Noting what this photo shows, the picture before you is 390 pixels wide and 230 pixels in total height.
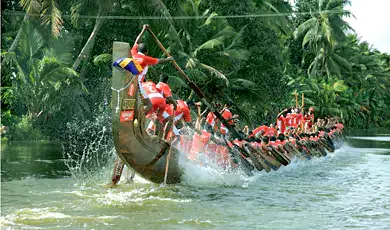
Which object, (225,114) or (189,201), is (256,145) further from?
(189,201)

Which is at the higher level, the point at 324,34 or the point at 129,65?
the point at 324,34

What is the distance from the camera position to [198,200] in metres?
11.2

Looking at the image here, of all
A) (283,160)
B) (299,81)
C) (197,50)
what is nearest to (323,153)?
(283,160)

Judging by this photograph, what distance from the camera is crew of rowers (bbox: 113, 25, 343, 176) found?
437 inches

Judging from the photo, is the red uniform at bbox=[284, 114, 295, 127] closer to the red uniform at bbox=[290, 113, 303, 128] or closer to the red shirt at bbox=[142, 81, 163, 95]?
the red uniform at bbox=[290, 113, 303, 128]

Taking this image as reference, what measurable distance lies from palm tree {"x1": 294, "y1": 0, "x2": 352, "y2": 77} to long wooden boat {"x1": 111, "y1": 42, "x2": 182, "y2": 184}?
31.8 m

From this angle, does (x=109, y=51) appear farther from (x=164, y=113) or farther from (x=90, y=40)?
(x=164, y=113)

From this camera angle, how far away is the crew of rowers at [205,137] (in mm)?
11109

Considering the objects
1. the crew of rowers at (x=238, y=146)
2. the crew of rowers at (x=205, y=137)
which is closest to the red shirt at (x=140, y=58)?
the crew of rowers at (x=205, y=137)

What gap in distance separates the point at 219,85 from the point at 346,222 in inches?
→ 722

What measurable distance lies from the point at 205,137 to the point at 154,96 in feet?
8.49

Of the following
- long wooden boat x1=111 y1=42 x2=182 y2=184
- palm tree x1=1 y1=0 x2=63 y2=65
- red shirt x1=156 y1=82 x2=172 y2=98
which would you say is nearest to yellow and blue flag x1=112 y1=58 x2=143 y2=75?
long wooden boat x1=111 y1=42 x2=182 y2=184

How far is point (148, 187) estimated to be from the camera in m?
12.2

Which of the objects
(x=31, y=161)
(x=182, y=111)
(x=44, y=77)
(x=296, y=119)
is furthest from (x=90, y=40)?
(x=182, y=111)
